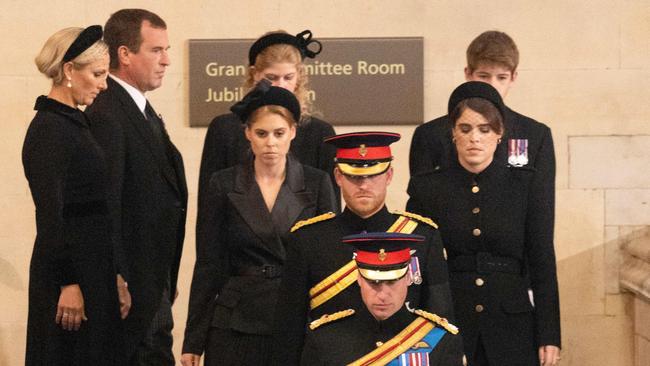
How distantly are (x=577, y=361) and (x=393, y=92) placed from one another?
1.71 m

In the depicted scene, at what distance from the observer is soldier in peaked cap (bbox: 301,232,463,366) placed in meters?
3.89

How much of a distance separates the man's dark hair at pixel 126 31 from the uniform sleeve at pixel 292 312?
6.12 ft

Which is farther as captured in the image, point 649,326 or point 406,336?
point 649,326

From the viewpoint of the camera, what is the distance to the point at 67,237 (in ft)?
17.0

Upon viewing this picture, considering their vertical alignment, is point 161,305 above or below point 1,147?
below

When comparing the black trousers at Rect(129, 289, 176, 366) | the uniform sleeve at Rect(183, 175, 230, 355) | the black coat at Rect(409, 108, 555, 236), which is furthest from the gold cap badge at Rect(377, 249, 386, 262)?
the black trousers at Rect(129, 289, 176, 366)

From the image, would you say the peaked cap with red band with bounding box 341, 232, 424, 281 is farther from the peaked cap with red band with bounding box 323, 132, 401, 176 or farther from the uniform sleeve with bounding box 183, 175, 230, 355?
the uniform sleeve with bounding box 183, 175, 230, 355

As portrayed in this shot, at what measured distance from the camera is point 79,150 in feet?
17.1

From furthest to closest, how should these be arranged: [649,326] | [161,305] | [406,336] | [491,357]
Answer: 1. [649,326]
2. [161,305]
3. [491,357]
4. [406,336]

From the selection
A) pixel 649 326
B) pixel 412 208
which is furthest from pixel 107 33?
pixel 649 326

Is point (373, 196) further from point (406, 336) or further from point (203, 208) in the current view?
point (203, 208)

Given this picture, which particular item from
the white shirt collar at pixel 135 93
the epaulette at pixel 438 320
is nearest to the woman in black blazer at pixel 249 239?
the white shirt collar at pixel 135 93

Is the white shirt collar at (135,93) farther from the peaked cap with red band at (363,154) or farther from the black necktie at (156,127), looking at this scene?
the peaked cap with red band at (363,154)

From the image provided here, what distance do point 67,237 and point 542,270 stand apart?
1706mm
